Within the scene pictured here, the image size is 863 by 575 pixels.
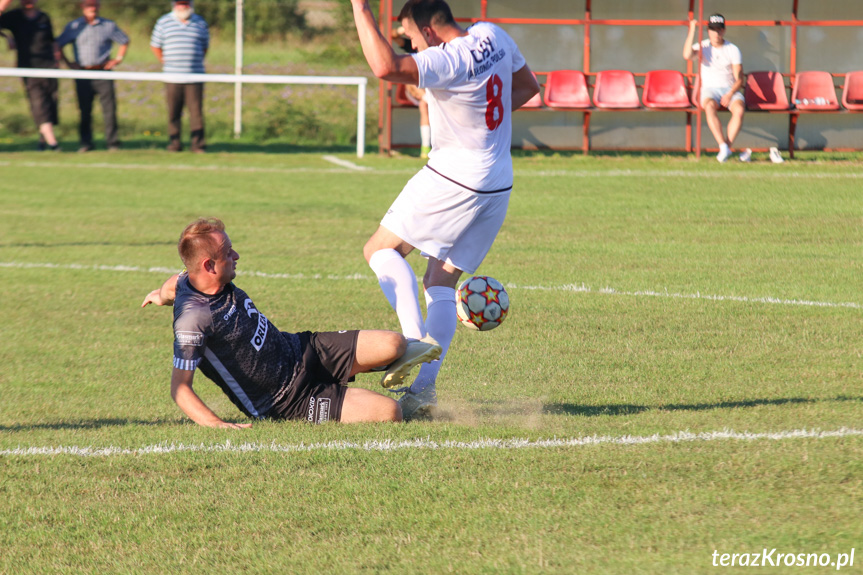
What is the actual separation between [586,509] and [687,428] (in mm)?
1103

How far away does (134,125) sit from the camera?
2289 cm

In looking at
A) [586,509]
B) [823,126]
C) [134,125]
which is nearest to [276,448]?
[586,509]

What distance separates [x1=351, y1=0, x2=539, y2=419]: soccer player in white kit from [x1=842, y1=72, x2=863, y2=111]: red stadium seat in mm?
13231

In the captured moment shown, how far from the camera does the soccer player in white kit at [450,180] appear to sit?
16.1ft

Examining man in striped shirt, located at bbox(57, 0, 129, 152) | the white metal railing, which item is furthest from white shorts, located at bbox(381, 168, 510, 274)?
man in striped shirt, located at bbox(57, 0, 129, 152)

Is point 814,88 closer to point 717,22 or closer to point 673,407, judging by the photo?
point 717,22

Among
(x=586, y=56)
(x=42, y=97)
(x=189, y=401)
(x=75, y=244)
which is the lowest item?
(x=75, y=244)

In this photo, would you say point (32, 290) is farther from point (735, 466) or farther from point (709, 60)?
point (709, 60)

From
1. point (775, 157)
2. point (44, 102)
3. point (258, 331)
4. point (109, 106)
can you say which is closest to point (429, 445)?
point (258, 331)

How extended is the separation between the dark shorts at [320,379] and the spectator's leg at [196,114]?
516 inches

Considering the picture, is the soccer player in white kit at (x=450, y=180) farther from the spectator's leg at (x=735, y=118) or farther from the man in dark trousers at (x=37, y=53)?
the man in dark trousers at (x=37, y=53)

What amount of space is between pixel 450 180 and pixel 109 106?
46.5 ft

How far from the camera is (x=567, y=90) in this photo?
1758 cm

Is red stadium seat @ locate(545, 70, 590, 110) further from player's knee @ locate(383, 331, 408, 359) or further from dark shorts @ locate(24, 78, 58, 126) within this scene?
player's knee @ locate(383, 331, 408, 359)
